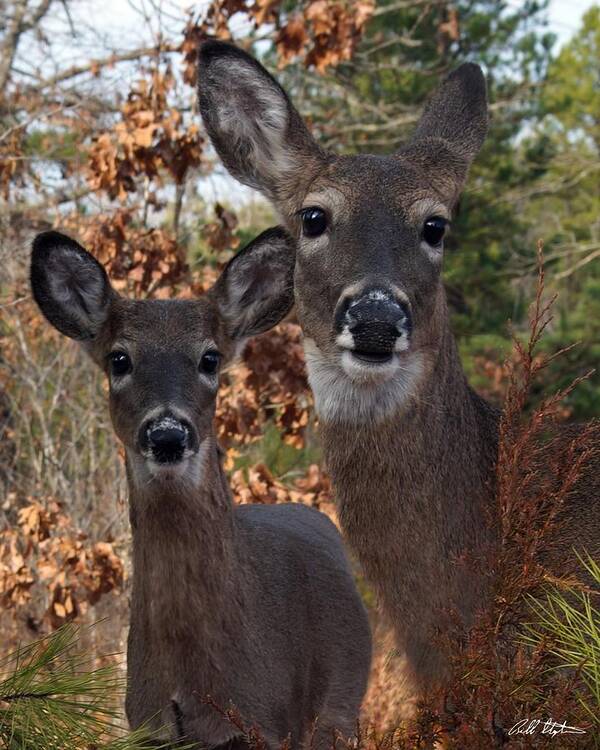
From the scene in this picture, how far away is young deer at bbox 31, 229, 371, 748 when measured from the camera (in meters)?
4.79

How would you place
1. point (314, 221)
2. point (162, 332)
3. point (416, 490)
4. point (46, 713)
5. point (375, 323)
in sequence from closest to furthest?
point (46, 713) → point (375, 323) → point (416, 490) → point (314, 221) → point (162, 332)

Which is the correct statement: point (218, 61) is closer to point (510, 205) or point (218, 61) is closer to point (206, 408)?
point (206, 408)

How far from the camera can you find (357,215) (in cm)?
443

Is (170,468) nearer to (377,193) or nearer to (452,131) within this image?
(377,193)

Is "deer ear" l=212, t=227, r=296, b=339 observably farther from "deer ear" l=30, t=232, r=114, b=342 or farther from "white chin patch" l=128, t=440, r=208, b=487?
"white chin patch" l=128, t=440, r=208, b=487

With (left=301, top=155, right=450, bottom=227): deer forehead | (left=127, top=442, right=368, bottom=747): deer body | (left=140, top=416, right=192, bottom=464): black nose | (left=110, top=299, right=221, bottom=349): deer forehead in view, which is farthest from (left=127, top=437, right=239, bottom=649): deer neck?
(left=301, top=155, right=450, bottom=227): deer forehead

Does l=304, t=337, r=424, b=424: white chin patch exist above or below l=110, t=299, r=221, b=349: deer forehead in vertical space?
below

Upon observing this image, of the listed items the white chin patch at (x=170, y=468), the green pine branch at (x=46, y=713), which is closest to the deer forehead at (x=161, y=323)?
the white chin patch at (x=170, y=468)

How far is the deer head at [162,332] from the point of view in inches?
189

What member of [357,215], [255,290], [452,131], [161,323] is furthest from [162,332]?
[452,131]

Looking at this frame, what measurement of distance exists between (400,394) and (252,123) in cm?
174

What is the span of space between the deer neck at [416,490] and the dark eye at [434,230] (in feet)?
1.25

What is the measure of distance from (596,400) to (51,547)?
16344 mm

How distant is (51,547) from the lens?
25.7ft
